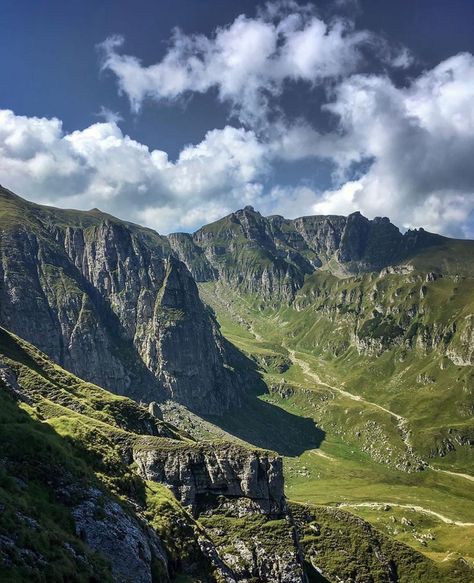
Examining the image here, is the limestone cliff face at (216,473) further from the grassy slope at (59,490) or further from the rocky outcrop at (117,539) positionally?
the rocky outcrop at (117,539)

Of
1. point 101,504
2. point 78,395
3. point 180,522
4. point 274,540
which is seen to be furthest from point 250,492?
point 101,504

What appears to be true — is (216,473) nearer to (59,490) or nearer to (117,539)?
(117,539)

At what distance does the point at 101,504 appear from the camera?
41.7 m

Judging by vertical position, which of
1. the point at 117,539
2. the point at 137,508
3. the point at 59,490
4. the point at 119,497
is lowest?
the point at 137,508

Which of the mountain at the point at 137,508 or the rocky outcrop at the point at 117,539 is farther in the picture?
the rocky outcrop at the point at 117,539

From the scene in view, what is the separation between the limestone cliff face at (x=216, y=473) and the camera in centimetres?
8206

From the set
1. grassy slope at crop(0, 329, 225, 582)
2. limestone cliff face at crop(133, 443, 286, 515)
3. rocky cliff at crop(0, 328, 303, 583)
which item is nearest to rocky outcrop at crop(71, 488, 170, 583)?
rocky cliff at crop(0, 328, 303, 583)

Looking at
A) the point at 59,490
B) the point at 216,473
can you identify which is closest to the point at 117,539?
the point at 59,490

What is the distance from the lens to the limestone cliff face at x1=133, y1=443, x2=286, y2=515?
269ft

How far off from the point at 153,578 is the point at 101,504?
27.1 feet

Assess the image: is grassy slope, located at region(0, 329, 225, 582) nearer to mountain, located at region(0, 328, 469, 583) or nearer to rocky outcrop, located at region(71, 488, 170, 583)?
mountain, located at region(0, 328, 469, 583)

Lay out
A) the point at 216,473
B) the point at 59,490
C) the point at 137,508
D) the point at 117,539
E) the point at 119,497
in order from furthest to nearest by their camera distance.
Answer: the point at 216,473 → the point at 137,508 → the point at 119,497 → the point at 59,490 → the point at 117,539

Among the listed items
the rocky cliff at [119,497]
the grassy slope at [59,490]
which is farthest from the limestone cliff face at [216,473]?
the grassy slope at [59,490]

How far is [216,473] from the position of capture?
282ft
